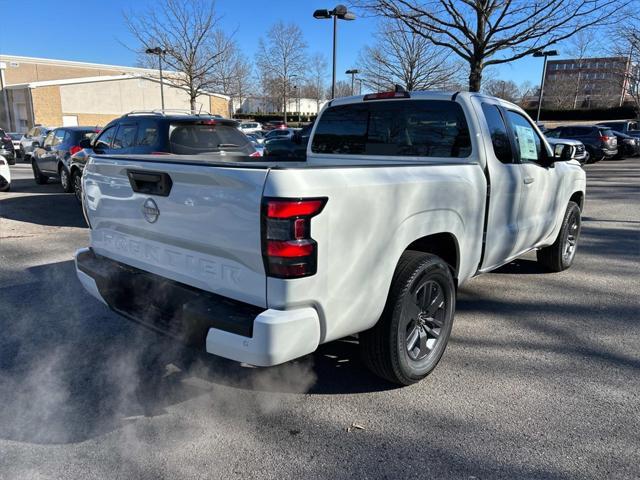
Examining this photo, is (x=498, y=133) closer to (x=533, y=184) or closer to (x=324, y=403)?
(x=533, y=184)

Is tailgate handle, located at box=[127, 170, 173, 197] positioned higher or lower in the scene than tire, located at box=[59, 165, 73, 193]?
higher

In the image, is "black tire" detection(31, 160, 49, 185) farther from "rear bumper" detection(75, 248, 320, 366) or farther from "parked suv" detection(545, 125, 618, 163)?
"parked suv" detection(545, 125, 618, 163)

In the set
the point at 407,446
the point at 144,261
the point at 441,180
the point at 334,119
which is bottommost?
the point at 407,446

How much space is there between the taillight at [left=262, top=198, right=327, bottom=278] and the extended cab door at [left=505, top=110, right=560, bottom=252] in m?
2.60

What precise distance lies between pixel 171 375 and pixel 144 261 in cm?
83

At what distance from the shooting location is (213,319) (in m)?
2.40

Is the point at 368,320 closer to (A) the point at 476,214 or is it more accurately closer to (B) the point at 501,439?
(B) the point at 501,439

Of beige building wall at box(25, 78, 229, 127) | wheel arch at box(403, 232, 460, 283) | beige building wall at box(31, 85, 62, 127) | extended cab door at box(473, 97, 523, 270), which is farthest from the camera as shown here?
beige building wall at box(25, 78, 229, 127)

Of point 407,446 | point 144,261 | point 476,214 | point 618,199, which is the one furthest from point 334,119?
point 618,199

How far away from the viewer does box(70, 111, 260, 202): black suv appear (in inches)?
280

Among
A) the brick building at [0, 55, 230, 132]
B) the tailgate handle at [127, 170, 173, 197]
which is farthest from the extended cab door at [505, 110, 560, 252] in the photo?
the brick building at [0, 55, 230, 132]

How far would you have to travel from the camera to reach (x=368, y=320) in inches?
106

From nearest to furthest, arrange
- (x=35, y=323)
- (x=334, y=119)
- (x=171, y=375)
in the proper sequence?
(x=171, y=375), (x=35, y=323), (x=334, y=119)

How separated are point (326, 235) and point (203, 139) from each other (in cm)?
551
